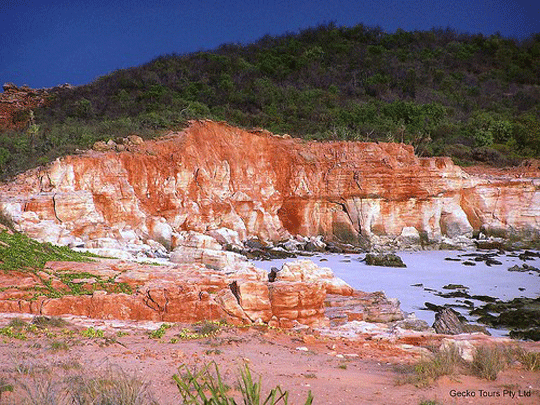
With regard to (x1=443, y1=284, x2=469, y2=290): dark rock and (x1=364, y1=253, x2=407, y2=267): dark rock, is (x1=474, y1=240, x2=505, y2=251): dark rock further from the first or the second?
(x1=443, y1=284, x2=469, y2=290): dark rock

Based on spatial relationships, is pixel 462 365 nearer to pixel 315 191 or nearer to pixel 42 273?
pixel 42 273

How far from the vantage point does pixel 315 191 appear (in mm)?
26938

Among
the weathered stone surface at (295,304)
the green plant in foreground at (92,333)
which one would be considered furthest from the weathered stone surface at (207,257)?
the green plant in foreground at (92,333)

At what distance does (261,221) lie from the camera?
1013 inches

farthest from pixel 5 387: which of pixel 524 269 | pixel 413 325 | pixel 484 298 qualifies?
pixel 524 269

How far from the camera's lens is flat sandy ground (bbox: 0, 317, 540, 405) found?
17.2ft

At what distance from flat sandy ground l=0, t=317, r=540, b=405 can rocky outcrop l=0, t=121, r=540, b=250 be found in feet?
48.5

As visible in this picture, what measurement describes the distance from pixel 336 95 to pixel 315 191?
25.1 m

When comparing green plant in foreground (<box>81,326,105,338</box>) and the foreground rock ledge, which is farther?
the foreground rock ledge

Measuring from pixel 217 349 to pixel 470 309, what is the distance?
29.7 ft

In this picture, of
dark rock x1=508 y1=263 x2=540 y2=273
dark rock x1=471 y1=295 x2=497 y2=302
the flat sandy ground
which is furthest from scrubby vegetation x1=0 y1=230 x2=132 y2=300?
dark rock x1=508 y1=263 x2=540 y2=273

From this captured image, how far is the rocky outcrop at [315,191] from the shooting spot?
2392 cm

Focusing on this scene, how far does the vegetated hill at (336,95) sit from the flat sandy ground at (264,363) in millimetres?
15922

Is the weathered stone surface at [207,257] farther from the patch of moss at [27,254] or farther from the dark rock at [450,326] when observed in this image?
the dark rock at [450,326]
